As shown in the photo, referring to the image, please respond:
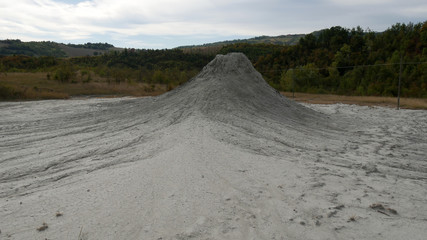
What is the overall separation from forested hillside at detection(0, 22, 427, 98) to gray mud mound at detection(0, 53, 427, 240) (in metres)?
7.94

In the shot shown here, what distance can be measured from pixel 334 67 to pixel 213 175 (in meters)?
18.9

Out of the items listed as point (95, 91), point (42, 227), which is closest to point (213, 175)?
point (42, 227)

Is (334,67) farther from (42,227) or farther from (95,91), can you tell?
(42,227)

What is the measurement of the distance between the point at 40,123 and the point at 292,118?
260 inches

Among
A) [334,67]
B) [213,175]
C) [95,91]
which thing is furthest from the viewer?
[334,67]

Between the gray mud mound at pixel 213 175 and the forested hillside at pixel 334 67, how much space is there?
794cm

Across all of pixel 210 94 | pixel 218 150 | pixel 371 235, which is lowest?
pixel 371 235

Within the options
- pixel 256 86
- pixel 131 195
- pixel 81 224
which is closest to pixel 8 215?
pixel 81 224

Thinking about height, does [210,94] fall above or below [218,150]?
above

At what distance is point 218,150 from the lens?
4.56m

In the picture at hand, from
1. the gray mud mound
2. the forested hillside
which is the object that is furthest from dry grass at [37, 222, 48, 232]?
the forested hillside

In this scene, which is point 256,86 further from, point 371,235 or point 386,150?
point 371,235

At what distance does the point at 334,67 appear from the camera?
20188 millimetres

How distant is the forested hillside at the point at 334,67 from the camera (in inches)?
680
